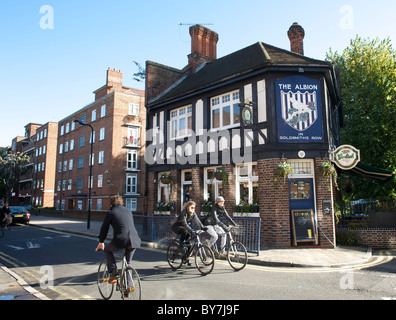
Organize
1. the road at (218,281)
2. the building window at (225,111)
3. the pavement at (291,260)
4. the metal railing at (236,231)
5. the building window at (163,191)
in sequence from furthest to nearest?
1. the building window at (163,191)
2. the building window at (225,111)
3. the metal railing at (236,231)
4. the pavement at (291,260)
5. the road at (218,281)

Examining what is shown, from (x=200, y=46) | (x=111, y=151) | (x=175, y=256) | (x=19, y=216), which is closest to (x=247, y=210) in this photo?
(x=175, y=256)

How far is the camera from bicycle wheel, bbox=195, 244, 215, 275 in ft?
23.6

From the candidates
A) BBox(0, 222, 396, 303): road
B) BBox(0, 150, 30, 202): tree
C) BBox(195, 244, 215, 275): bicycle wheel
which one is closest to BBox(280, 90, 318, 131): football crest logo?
BBox(0, 222, 396, 303): road

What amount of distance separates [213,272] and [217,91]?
8971 mm

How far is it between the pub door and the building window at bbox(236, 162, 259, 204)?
1437 millimetres

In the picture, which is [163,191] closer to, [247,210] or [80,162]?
[247,210]

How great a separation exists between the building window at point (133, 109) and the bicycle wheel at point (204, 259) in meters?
34.2

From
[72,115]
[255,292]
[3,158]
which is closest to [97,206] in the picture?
[72,115]

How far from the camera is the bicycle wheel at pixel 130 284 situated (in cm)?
487

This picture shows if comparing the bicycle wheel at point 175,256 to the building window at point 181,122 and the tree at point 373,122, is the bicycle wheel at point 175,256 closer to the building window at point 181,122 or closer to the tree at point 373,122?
the building window at point 181,122

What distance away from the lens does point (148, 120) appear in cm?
1767

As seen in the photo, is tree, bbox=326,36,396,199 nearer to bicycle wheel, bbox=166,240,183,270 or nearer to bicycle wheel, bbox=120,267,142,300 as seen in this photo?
bicycle wheel, bbox=166,240,183,270

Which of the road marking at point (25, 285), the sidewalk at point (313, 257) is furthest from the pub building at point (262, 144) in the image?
the road marking at point (25, 285)

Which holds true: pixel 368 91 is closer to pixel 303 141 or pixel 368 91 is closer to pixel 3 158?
pixel 303 141
